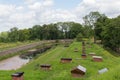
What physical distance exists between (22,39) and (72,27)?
101ft

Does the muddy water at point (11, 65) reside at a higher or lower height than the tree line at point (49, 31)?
lower

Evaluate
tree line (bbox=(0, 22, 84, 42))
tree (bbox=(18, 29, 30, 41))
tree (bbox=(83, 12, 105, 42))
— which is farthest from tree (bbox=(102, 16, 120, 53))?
tree (bbox=(18, 29, 30, 41))

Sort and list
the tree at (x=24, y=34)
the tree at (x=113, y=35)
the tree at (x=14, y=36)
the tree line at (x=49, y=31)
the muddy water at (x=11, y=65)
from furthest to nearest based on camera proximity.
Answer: the tree line at (x=49, y=31) → the tree at (x=24, y=34) → the tree at (x=14, y=36) → the tree at (x=113, y=35) → the muddy water at (x=11, y=65)

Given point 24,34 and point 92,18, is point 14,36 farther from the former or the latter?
point 92,18

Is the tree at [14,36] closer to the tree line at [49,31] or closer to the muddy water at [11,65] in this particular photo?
the tree line at [49,31]

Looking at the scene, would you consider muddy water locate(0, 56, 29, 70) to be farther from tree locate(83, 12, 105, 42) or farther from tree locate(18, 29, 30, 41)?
tree locate(18, 29, 30, 41)

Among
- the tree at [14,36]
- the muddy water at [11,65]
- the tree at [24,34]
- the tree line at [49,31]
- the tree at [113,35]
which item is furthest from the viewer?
the tree line at [49,31]

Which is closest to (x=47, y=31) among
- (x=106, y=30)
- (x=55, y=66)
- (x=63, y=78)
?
(x=106, y=30)

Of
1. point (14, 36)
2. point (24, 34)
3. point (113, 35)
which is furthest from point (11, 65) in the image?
point (24, 34)

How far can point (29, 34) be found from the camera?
447ft

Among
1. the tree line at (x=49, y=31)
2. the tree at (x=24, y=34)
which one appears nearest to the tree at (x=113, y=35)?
the tree line at (x=49, y=31)

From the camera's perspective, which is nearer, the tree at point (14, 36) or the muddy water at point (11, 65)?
the muddy water at point (11, 65)

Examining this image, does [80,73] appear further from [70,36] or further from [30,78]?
[70,36]

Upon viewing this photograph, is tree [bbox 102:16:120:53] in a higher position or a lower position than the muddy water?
higher
